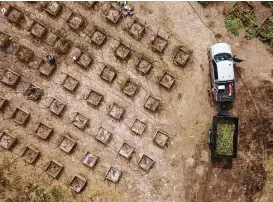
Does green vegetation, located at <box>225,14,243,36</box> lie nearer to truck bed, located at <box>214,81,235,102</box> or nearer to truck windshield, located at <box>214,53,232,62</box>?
truck windshield, located at <box>214,53,232,62</box>

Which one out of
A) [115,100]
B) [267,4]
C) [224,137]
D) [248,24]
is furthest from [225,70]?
[115,100]

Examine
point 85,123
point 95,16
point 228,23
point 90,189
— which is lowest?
point 90,189

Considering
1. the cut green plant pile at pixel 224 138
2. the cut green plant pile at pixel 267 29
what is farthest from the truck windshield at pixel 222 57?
the cut green plant pile at pixel 224 138

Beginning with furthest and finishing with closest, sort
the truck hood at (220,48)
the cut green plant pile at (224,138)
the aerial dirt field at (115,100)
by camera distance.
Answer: the aerial dirt field at (115,100), the cut green plant pile at (224,138), the truck hood at (220,48)

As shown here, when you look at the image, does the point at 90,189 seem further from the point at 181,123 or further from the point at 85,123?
the point at 181,123

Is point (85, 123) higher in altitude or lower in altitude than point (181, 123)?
lower

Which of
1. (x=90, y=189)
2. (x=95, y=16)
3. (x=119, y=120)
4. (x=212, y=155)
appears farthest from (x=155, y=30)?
(x=90, y=189)

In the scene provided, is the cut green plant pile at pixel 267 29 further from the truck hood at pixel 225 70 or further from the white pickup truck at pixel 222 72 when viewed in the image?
the truck hood at pixel 225 70
